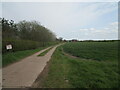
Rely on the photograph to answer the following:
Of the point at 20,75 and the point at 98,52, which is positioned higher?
the point at 98,52

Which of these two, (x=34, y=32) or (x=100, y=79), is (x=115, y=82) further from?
(x=34, y=32)

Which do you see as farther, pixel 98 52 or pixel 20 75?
pixel 98 52

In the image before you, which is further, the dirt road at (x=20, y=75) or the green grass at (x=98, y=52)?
the green grass at (x=98, y=52)

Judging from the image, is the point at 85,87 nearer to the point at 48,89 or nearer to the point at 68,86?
the point at 68,86

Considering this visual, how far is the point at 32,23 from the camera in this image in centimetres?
3656

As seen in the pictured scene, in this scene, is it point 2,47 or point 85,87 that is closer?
point 85,87

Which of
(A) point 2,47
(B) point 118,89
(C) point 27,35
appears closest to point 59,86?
(B) point 118,89

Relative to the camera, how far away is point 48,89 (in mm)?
3873

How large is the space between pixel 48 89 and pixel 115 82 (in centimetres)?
327

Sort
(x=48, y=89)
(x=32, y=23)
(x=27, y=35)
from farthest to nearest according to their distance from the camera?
(x=32, y=23) < (x=27, y=35) < (x=48, y=89)

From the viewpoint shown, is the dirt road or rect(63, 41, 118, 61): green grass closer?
the dirt road

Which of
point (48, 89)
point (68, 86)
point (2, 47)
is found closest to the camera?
point (48, 89)

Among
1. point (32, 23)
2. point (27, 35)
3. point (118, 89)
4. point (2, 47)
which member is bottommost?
point (118, 89)

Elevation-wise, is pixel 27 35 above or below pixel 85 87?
above
